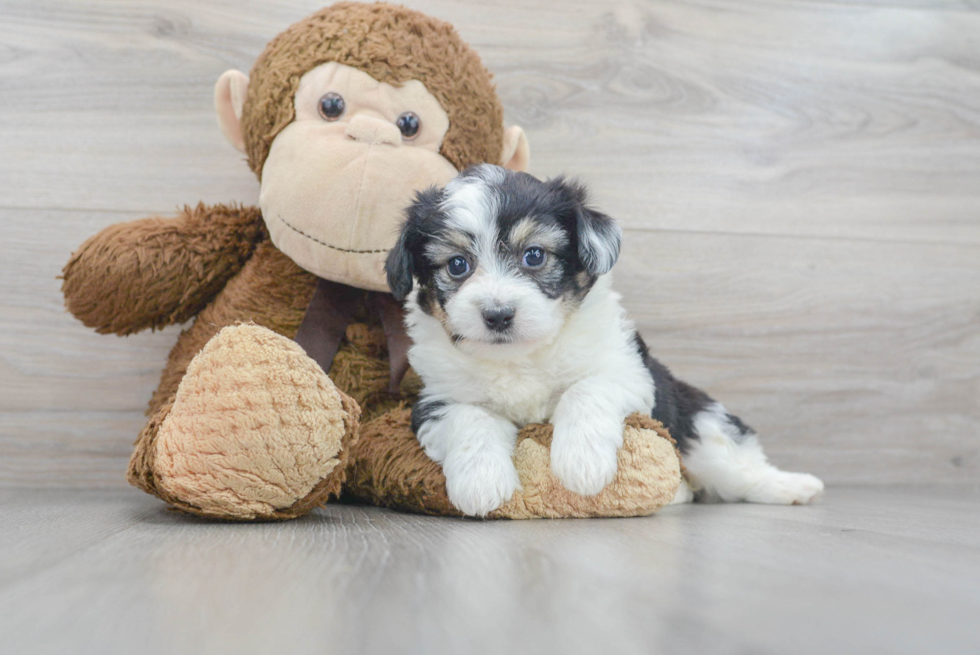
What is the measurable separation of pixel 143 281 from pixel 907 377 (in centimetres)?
247

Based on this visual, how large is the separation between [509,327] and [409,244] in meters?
0.33

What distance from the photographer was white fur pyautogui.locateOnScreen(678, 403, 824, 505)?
1.97 metres

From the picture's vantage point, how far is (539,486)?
59.1 inches

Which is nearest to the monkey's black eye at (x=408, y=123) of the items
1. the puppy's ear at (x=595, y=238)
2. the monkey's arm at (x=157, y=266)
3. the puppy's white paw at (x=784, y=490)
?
the puppy's ear at (x=595, y=238)

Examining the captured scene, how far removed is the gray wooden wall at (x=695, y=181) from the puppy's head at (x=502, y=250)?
0.85 m

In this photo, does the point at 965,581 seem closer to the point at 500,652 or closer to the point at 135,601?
the point at 500,652

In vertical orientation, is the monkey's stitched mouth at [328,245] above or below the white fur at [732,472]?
above

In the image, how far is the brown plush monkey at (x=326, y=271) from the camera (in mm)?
1380

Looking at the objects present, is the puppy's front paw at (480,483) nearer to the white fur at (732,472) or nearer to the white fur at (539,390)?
the white fur at (539,390)

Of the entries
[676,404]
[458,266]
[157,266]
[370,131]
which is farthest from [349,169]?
[676,404]

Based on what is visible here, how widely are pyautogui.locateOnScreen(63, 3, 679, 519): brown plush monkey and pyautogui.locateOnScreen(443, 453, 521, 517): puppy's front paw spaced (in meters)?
0.06

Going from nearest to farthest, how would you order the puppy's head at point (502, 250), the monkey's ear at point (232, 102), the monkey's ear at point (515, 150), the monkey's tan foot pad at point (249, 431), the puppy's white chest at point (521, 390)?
the monkey's tan foot pad at point (249, 431), the puppy's head at point (502, 250), the puppy's white chest at point (521, 390), the monkey's ear at point (232, 102), the monkey's ear at point (515, 150)

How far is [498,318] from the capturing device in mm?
1506

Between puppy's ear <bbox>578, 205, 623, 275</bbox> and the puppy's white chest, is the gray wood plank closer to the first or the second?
puppy's ear <bbox>578, 205, 623, 275</bbox>
